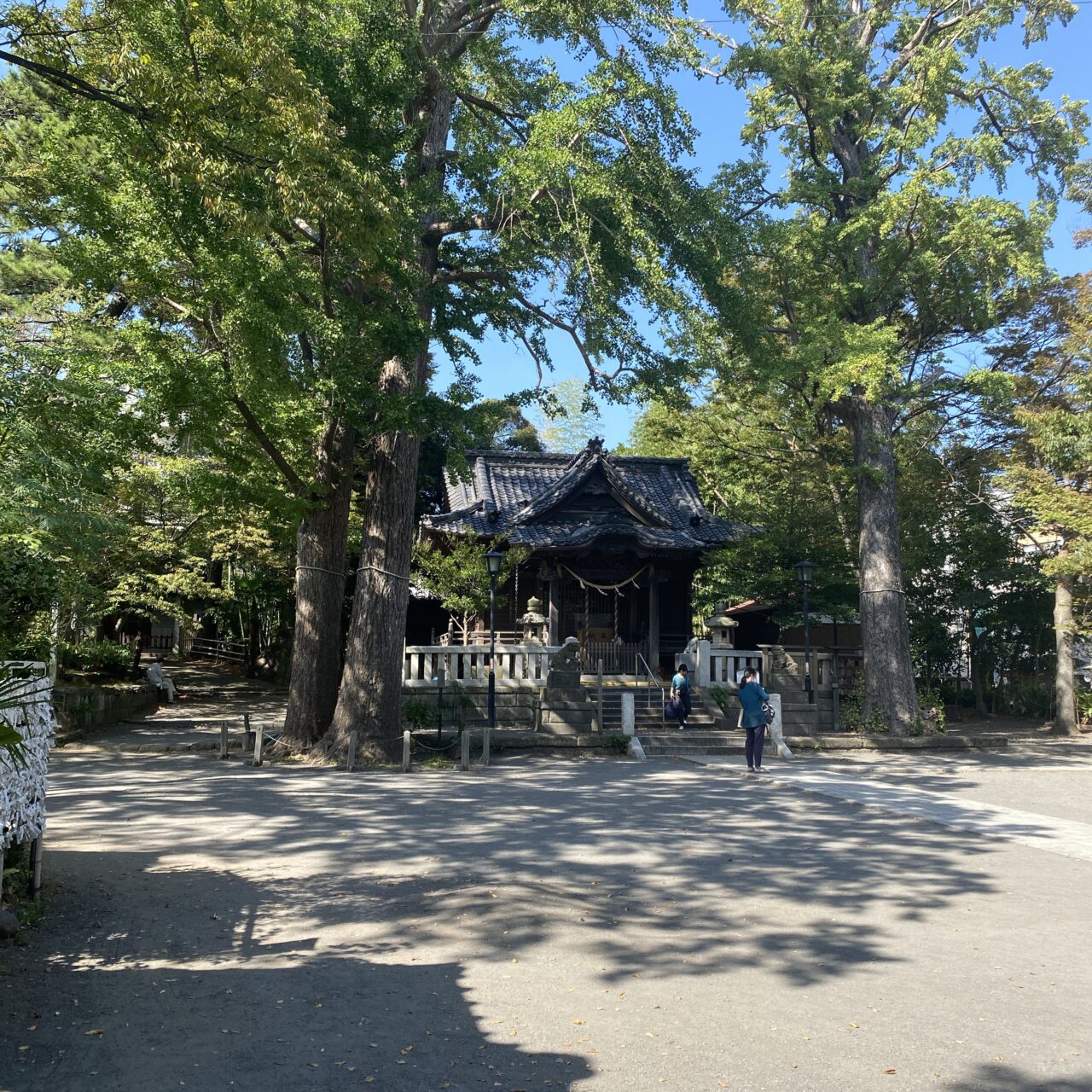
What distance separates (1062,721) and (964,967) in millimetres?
21777

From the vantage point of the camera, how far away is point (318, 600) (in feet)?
53.8

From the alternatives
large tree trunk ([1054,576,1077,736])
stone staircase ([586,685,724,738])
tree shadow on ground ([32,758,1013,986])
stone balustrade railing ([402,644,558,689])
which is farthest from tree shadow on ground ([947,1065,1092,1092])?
large tree trunk ([1054,576,1077,736])

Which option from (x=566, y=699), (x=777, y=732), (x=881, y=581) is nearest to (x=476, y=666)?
(x=566, y=699)

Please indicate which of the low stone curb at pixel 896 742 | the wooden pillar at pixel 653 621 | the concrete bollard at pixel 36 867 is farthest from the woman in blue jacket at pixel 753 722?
the concrete bollard at pixel 36 867

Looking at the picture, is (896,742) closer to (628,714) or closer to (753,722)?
(628,714)

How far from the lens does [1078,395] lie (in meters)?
21.8

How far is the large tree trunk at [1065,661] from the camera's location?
23.7m

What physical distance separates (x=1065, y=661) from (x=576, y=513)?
13.5 meters

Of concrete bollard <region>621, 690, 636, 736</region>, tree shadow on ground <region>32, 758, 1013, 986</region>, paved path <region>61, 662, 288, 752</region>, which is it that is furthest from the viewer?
concrete bollard <region>621, 690, 636, 736</region>

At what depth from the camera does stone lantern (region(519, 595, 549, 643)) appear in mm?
23141

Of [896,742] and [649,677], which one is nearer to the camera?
[896,742]

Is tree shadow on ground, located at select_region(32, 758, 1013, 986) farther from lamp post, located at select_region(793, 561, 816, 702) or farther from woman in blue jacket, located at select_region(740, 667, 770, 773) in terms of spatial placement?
lamp post, located at select_region(793, 561, 816, 702)

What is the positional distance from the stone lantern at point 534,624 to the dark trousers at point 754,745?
8901 millimetres

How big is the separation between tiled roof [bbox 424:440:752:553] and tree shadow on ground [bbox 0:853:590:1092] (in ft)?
60.0
